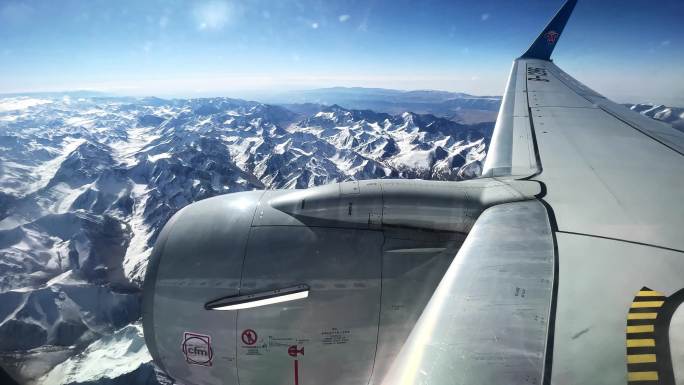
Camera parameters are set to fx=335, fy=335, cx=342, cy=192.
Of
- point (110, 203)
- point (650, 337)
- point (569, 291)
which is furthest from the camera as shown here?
point (110, 203)

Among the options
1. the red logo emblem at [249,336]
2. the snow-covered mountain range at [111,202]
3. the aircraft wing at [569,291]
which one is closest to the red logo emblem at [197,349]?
the red logo emblem at [249,336]

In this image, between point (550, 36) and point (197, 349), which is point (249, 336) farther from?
point (550, 36)

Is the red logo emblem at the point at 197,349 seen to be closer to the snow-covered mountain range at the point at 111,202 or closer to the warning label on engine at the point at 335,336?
the warning label on engine at the point at 335,336

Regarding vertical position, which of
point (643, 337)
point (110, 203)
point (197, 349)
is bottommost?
point (110, 203)

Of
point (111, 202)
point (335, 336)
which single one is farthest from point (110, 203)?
point (335, 336)

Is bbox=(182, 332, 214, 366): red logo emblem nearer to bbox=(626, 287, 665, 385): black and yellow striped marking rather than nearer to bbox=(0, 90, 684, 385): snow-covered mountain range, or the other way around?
bbox=(626, 287, 665, 385): black and yellow striped marking

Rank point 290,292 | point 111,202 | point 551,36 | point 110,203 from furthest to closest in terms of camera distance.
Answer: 1. point 111,202
2. point 110,203
3. point 551,36
4. point 290,292
